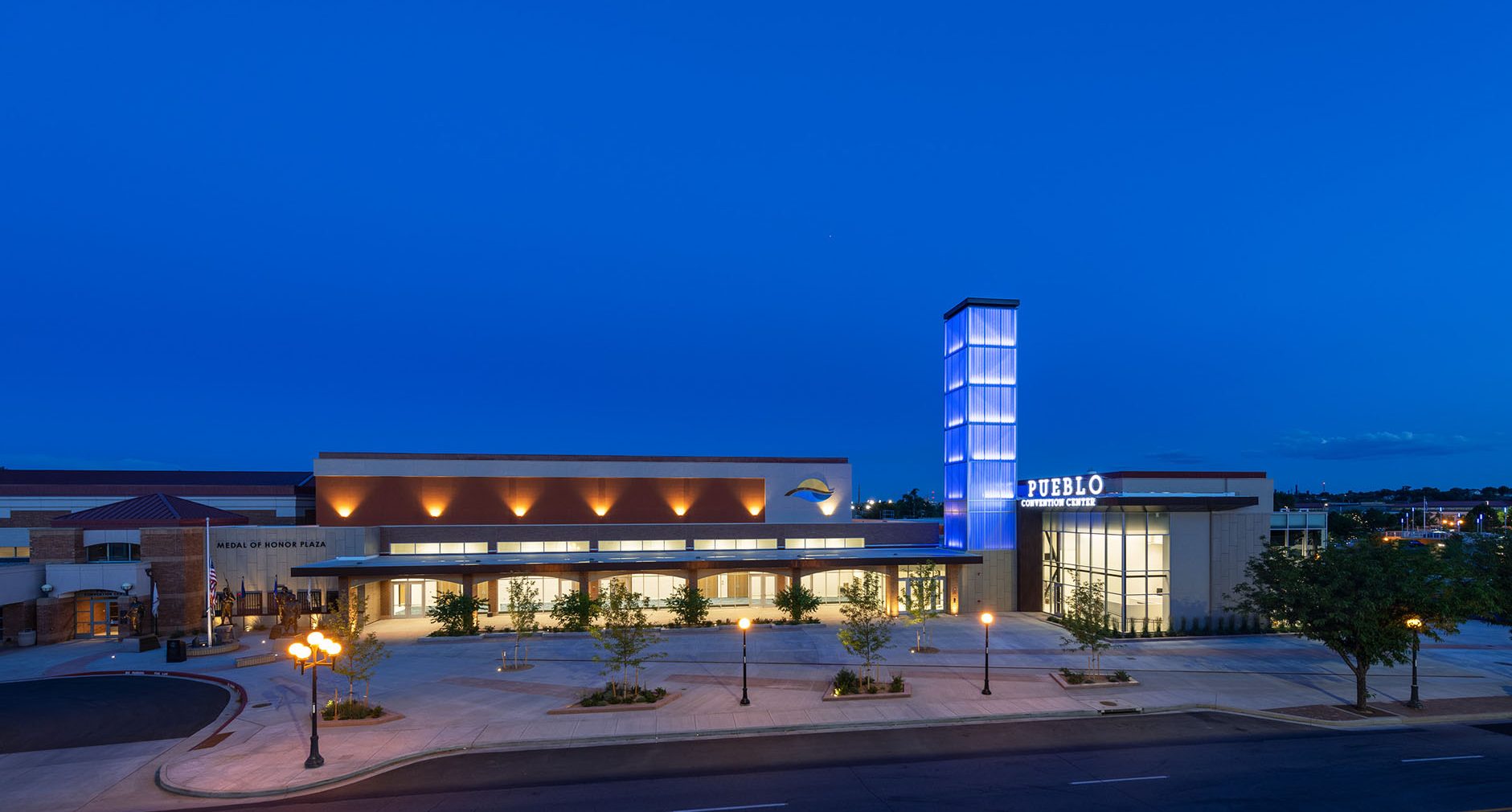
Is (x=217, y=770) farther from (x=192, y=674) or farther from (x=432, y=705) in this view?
(x=192, y=674)

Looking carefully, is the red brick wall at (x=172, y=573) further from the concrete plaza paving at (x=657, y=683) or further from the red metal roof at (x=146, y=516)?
the concrete plaza paving at (x=657, y=683)

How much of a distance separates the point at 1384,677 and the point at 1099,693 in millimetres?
→ 14772

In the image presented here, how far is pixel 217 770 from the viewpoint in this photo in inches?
875

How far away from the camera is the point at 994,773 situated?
22.0 metres

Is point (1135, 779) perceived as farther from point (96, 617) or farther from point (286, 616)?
point (96, 617)

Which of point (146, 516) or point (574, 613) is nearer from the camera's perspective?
point (574, 613)

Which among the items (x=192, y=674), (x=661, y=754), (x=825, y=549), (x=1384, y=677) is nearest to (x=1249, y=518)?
(x=1384, y=677)

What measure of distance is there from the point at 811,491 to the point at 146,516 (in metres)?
45.8

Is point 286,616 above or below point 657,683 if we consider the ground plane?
below

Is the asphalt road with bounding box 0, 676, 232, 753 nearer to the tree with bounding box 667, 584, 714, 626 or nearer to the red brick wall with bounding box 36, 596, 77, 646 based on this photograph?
the red brick wall with bounding box 36, 596, 77, 646

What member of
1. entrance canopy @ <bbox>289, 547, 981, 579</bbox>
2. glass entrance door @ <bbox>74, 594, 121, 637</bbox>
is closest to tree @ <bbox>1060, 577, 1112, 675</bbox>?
entrance canopy @ <bbox>289, 547, 981, 579</bbox>

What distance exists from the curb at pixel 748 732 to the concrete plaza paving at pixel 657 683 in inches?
3.2

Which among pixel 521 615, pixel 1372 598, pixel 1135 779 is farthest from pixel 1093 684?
pixel 521 615

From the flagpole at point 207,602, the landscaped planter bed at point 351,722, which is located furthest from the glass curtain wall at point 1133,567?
the flagpole at point 207,602
